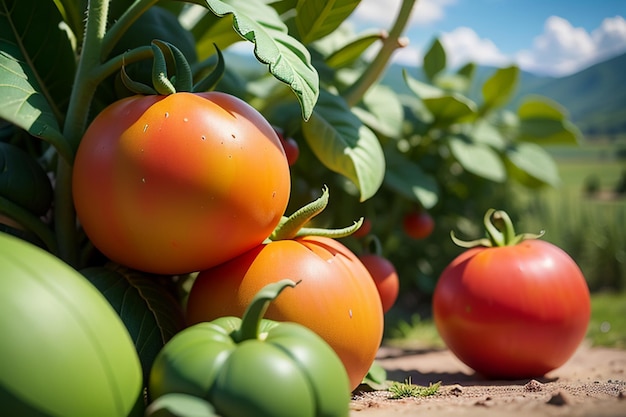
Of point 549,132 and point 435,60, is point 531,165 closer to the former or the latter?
point 549,132

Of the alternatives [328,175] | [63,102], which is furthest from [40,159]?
[328,175]

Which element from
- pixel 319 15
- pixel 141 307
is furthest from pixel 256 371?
pixel 319 15

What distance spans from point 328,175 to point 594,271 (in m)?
2.44

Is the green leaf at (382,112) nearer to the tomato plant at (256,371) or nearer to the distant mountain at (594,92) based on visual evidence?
the tomato plant at (256,371)

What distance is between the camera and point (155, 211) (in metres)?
1.30

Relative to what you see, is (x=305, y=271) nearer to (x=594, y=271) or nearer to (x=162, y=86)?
(x=162, y=86)

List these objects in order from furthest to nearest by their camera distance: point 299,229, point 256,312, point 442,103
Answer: point 442,103, point 299,229, point 256,312

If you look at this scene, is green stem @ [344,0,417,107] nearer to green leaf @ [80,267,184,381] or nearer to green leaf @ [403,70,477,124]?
green leaf @ [403,70,477,124]

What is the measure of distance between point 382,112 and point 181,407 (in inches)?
74.4

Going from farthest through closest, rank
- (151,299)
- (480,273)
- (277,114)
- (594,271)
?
1. (594,271)
2. (277,114)
3. (480,273)
4. (151,299)

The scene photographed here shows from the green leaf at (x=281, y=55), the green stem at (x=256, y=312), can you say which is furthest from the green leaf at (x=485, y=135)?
the green stem at (x=256, y=312)

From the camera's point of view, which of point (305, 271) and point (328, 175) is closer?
point (305, 271)

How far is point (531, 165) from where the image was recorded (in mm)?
3465

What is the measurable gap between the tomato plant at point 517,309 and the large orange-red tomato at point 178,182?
2.29 ft
